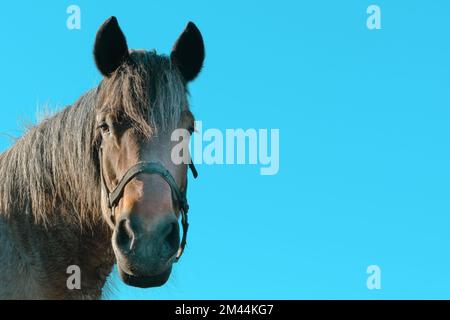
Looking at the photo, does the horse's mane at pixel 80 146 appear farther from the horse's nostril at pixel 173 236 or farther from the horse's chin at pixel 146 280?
the horse's chin at pixel 146 280

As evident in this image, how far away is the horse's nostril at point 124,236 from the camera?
220 inches

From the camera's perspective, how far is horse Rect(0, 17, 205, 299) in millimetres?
6141

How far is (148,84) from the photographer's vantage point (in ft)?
21.5

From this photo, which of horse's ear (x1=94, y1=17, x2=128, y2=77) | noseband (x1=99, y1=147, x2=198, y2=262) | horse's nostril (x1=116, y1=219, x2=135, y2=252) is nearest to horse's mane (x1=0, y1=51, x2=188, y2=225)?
horse's ear (x1=94, y1=17, x2=128, y2=77)

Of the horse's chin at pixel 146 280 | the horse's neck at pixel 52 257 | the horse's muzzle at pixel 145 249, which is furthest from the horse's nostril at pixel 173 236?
the horse's neck at pixel 52 257

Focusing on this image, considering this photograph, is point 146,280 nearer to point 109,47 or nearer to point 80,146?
point 80,146

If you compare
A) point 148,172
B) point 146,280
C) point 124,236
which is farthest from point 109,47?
point 146,280

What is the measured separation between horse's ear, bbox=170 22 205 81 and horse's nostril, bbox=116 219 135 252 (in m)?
2.11

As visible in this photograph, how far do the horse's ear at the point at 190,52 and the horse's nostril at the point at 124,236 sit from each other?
6.93 ft

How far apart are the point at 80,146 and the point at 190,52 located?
154 cm

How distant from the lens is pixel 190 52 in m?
7.23
